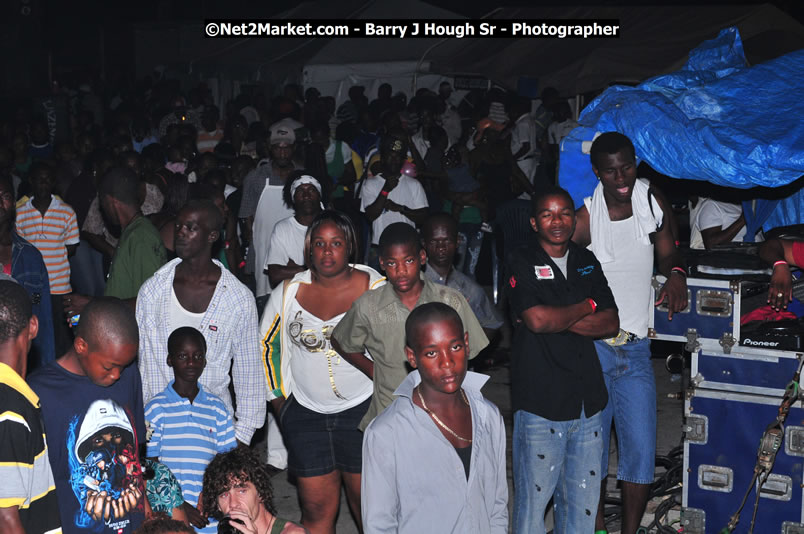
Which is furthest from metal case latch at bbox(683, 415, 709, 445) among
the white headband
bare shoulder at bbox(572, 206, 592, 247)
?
the white headband

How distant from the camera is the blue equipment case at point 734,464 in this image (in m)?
5.39

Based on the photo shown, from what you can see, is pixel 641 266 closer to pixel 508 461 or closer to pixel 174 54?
pixel 508 461

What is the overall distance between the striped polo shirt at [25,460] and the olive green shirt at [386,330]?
73.0 inches

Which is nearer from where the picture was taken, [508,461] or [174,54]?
[508,461]

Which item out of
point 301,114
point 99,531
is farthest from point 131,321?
point 301,114

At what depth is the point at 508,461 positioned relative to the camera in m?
7.56

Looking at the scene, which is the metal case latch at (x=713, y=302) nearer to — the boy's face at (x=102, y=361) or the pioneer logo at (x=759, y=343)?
the pioneer logo at (x=759, y=343)

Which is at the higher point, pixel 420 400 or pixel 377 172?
pixel 377 172

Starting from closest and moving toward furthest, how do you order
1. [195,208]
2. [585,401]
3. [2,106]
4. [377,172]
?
[585,401] → [195,208] → [377,172] → [2,106]

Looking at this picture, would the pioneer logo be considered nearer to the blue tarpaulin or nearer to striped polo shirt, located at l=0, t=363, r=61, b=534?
the blue tarpaulin

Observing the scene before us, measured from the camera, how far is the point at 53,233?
8.51 meters

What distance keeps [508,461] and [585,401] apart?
2.64m

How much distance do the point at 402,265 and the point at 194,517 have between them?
60.3 inches

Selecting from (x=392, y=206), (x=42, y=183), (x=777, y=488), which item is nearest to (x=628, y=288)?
(x=777, y=488)
